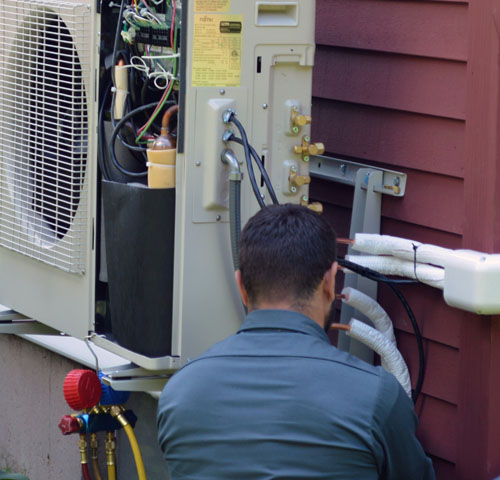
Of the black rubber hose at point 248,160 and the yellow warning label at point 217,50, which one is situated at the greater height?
the yellow warning label at point 217,50

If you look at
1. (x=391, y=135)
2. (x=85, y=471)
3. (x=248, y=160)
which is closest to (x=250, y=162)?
(x=248, y=160)

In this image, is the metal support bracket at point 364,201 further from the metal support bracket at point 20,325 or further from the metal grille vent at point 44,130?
the metal support bracket at point 20,325

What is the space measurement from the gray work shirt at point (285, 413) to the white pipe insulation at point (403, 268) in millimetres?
908

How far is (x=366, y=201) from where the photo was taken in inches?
121

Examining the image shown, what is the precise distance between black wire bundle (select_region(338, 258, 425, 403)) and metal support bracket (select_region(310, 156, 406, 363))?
177 millimetres

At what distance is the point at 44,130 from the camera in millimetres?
3186

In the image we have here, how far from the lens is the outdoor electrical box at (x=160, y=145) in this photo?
9.08ft

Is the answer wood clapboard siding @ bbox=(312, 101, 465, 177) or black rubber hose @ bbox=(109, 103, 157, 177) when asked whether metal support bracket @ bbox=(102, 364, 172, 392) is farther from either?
wood clapboard siding @ bbox=(312, 101, 465, 177)

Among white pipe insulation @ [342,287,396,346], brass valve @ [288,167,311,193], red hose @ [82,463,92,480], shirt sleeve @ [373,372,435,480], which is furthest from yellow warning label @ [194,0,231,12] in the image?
red hose @ [82,463,92,480]

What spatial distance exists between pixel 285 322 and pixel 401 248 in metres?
1.03

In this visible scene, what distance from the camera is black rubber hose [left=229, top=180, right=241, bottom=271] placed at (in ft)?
9.06

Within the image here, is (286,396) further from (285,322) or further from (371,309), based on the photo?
(371,309)

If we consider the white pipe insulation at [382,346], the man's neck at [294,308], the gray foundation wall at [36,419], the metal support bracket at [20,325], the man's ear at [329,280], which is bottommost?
the gray foundation wall at [36,419]

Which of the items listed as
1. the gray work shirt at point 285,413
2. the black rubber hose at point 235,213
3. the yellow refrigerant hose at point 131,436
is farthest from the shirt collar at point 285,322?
the yellow refrigerant hose at point 131,436
